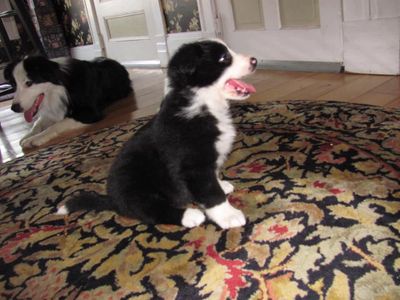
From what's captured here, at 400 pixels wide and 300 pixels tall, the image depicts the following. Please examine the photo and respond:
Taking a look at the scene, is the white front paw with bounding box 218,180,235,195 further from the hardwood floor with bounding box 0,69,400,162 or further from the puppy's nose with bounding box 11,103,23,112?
the puppy's nose with bounding box 11,103,23,112

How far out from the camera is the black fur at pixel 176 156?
3.58 ft

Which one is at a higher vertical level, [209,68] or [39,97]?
[209,68]

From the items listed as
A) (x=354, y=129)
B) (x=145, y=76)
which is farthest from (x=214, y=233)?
(x=145, y=76)

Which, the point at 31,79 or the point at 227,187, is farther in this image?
the point at 31,79

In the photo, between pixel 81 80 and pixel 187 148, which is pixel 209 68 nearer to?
pixel 187 148

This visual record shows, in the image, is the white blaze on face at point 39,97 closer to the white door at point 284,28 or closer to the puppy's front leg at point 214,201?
the white door at point 284,28

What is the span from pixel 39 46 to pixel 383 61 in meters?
2.93

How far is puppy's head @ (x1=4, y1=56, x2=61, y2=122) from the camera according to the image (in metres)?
2.32

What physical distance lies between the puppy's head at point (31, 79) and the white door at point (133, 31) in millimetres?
1566

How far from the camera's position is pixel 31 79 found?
2.36m

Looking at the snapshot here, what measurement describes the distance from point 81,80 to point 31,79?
1.11ft

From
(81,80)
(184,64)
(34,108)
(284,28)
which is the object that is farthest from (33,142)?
(284,28)

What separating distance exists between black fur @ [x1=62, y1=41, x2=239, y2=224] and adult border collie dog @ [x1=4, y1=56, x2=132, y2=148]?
1.47 m

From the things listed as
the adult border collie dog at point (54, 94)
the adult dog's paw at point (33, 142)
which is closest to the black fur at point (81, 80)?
the adult border collie dog at point (54, 94)
